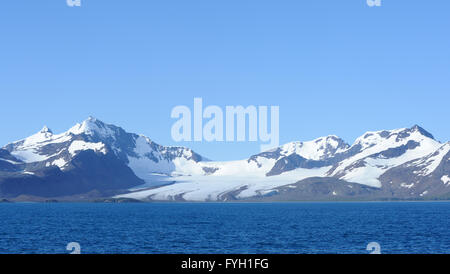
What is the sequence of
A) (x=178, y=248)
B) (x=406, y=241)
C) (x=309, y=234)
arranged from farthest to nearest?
(x=309, y=234), (x=406, y=241), (x=178, y=248)

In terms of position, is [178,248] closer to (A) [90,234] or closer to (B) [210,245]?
(B) [210,245]

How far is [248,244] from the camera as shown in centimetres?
12175
